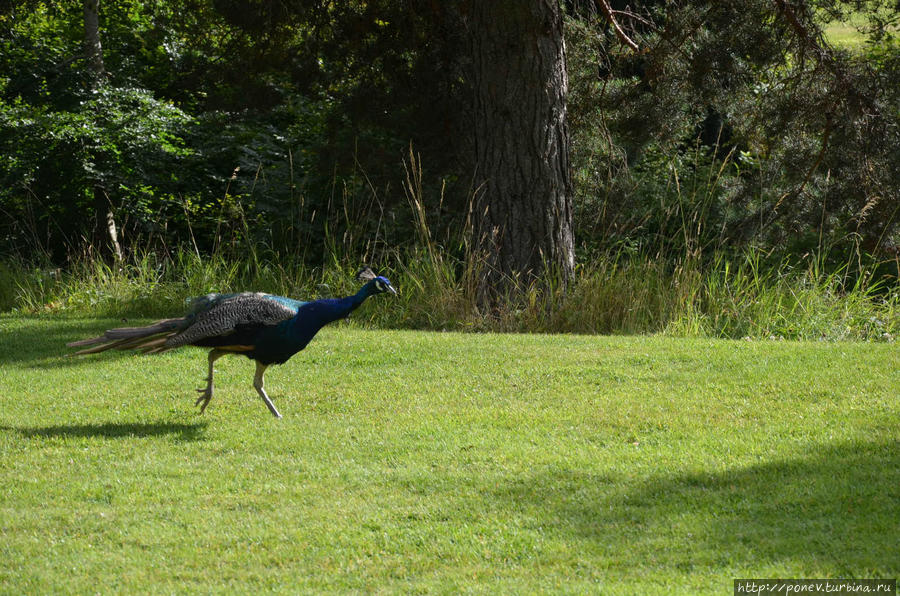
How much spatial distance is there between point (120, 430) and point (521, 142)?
6.09 metres

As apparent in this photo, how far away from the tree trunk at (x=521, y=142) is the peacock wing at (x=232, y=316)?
15.2 feet

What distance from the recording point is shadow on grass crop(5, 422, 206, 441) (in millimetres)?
6180

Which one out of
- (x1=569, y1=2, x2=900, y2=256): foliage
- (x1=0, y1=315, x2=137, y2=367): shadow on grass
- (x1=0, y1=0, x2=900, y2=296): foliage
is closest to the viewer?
(x1=0, y1=315, x2=137, y2=367): shadow on grass

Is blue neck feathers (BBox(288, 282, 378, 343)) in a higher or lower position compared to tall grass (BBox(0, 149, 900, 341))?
higher

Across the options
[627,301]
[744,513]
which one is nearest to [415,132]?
[627,301]

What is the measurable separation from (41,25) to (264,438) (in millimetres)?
14156

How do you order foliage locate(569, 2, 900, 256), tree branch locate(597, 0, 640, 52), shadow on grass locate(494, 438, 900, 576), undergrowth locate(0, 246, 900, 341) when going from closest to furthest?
shadow on grass locate(494, 438, 900, 576), undergrowth locate(0, 246, 900, 341), foliage locate(569, 2, 900, 256), tree branch locate(597, 0, 640, 52)

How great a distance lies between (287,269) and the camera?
12.3 m

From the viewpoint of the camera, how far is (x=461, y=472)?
17.4ft

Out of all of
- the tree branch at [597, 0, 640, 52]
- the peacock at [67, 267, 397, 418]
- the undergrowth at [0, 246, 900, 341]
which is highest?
the tree branch at [597, 0, 640, 52]

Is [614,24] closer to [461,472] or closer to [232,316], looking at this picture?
[232,316]

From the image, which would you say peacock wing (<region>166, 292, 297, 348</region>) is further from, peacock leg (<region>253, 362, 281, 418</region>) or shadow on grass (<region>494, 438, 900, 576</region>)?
shadow on grass (<region>494, 438, 900, 576</region>)

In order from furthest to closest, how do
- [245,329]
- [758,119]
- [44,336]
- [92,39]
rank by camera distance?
[92,39]
[758,119]
[44,336]
[245,329]

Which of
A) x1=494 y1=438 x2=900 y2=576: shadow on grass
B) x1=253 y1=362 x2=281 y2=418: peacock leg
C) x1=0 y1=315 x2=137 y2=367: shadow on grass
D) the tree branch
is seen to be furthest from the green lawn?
the tree branch
